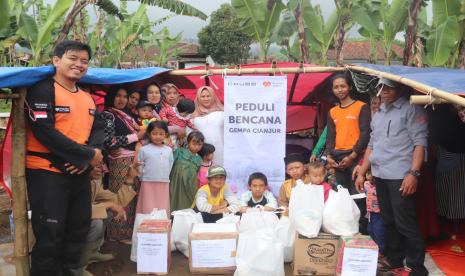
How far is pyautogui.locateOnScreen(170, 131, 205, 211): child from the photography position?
16.0ft

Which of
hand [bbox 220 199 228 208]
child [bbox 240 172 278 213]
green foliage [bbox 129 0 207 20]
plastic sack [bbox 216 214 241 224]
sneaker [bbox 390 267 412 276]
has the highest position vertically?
green foliage [bbox 129 0 207 20]

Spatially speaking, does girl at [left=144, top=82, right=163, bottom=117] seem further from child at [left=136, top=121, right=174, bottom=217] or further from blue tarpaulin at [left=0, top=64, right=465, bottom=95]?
child at [left=136, top=121, right=174, bottom=217]

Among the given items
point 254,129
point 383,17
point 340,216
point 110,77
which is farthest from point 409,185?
point 383,17

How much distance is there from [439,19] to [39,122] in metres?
7.37

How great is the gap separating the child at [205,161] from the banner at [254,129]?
176mm

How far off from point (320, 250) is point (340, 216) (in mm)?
343

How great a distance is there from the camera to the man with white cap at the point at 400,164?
3588mm

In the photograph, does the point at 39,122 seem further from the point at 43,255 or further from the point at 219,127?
the point at 219,127

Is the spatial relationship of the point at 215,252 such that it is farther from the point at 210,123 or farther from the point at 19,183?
the point at 19,183

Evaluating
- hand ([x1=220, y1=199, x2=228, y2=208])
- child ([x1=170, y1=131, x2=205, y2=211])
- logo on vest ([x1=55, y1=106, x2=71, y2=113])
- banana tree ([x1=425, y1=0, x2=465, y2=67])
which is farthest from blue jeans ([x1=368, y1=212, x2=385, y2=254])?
banana tree ([x1=425, y1=0, x2=465, y2=67])

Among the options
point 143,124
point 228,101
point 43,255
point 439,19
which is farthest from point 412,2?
point 43,255

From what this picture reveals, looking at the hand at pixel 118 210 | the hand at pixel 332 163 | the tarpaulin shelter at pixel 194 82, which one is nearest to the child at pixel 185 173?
the hand at pixel 118 210

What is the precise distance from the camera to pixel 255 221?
423 centimetres

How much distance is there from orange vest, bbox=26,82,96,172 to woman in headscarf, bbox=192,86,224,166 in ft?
5.81
